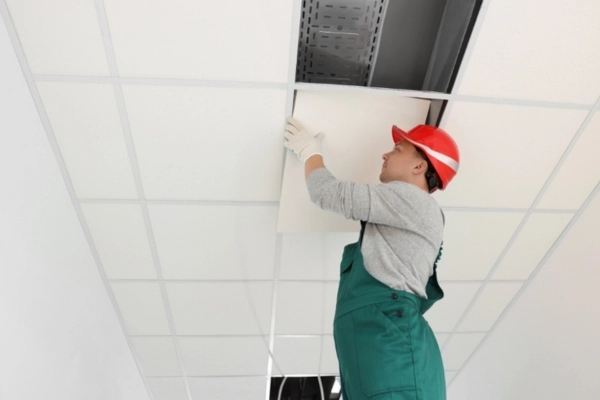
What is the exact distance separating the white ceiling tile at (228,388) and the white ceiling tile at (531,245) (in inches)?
75.1

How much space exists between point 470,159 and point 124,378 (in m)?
2.44

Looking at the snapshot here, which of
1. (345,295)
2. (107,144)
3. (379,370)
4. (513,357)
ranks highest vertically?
(107,144)

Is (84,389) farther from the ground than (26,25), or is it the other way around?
(26,25)

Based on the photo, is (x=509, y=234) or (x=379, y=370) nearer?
(x=379, y=370)

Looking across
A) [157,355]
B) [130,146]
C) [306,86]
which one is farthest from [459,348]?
[130,146]

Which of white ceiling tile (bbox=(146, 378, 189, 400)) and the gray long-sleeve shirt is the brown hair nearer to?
the gray long-sleeve shirt

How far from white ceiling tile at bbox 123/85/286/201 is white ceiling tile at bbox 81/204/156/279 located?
19cm

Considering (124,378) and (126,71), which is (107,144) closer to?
(126,71)

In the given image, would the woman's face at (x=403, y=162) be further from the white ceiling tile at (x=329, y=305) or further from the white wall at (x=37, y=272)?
the white wall at (x=37, y=272)

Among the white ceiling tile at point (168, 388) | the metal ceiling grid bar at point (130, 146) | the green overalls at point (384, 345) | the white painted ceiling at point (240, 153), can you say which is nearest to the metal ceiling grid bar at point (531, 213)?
the white painted ceiling at point (240, 153)

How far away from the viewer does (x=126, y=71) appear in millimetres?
1498

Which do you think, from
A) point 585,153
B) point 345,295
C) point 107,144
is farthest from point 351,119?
point 585,153

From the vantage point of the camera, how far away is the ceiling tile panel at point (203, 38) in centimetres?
139

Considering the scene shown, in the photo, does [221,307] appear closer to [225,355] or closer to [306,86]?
[225,355]
